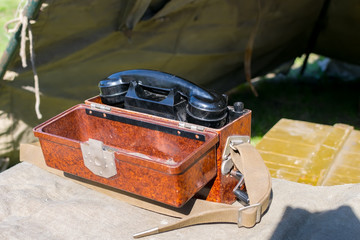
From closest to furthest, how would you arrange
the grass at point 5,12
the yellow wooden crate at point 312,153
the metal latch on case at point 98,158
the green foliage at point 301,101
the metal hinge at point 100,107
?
the metal latch on case at point 98,158 → the metal hinge at point 100,107 → the yellow wooden crate at point 312,153 → the green foliage at point 301,101 → the grass at point 5,12

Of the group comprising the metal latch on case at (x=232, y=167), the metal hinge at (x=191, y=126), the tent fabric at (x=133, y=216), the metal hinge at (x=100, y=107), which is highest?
the metal hinge at (x=100, y=107)

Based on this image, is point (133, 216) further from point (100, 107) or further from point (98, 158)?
point (100, 107)

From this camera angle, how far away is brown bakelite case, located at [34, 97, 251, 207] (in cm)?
116

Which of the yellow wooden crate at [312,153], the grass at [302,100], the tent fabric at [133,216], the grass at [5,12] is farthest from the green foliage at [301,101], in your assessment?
the grass at [5,12]

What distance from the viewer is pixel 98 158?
4.16 feet

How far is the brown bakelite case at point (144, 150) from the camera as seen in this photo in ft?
3.79

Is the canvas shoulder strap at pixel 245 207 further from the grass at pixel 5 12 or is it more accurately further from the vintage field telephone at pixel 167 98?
the grass at pixel 5 12

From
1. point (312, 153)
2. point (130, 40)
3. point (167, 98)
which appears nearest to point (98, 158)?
point (167, 98)

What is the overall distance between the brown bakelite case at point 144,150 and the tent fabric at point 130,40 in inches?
25.1

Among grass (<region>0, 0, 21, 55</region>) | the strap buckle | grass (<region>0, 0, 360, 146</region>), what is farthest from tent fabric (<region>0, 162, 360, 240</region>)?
grass (<region>0, 0, 21, 55</region>)

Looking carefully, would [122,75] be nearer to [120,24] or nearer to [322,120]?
[120,24]

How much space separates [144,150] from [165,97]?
201 mm

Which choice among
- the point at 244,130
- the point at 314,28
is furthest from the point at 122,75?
the point at 314,28

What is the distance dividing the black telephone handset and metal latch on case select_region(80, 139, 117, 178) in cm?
24
